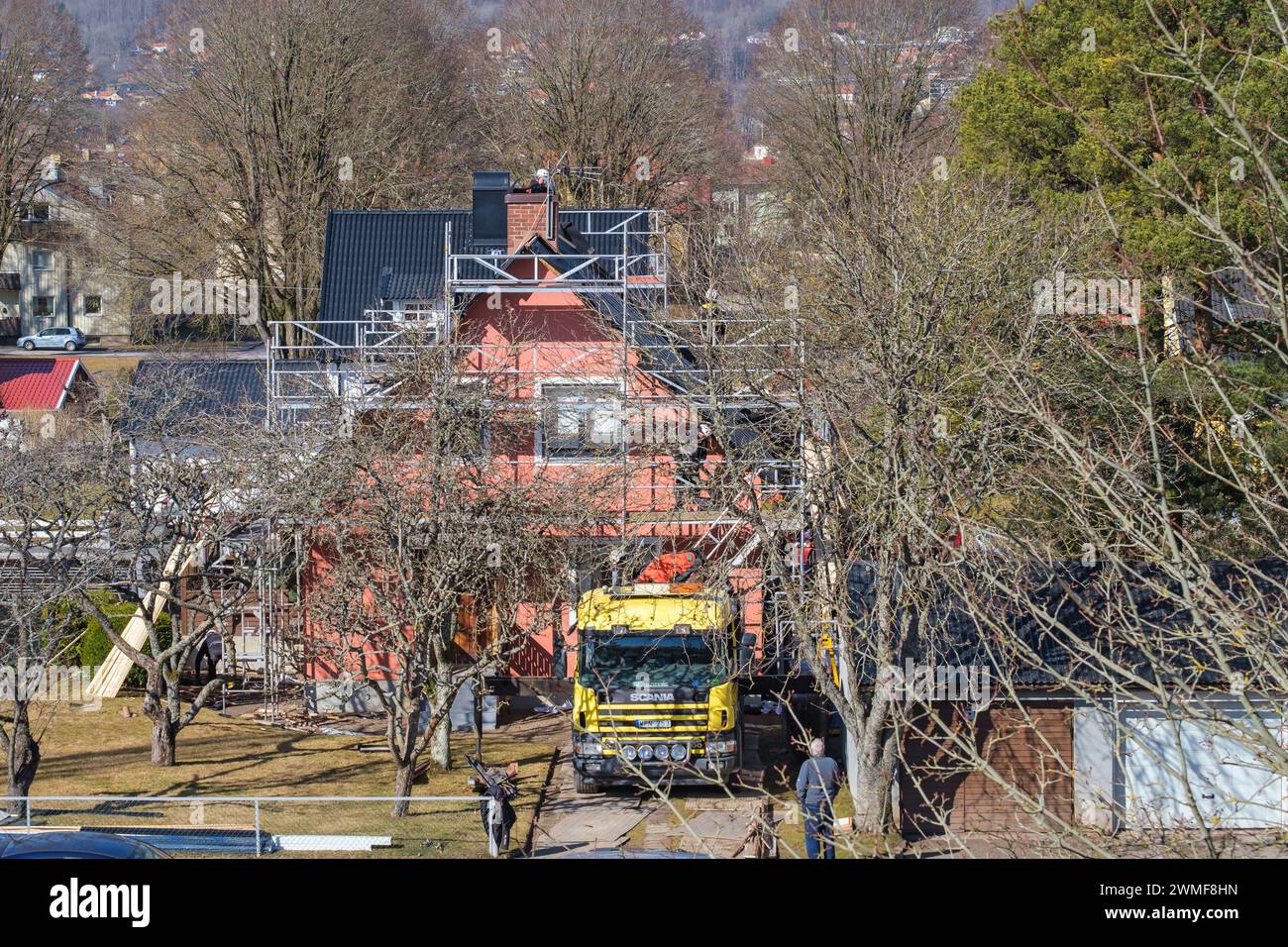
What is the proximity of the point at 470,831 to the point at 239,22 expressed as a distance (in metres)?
38.9

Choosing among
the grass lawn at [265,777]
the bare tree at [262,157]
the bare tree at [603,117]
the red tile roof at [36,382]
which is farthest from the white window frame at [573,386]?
the red tile roof at [36,382]

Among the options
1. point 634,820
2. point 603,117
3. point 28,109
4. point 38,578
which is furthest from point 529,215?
point 28,109

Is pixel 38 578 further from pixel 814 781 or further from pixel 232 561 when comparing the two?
pixel 814 781

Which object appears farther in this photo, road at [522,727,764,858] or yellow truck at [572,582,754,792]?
yellow truck at [572,582,754,792]

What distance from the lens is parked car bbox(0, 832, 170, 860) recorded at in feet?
22.0

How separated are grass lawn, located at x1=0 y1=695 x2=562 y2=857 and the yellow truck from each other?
4.92ft

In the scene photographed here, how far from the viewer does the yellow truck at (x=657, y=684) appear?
16.6 meters

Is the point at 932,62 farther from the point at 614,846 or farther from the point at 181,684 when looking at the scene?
the point at 614,846

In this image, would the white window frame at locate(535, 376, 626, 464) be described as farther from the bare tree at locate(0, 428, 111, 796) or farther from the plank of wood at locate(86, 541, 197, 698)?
the bare tree at locate(0, 428, 111, 796)

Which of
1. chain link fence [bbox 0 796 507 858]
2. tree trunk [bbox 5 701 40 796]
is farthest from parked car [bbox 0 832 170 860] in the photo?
tree trunk [bbox 5 701 40 796]

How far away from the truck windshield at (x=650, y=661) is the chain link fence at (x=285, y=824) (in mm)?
2466

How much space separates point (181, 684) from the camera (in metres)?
23.7

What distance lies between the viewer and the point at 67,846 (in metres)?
6.86

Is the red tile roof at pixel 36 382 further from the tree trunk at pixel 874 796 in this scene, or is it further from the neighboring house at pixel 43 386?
the tree trunk at pixel 874 796
